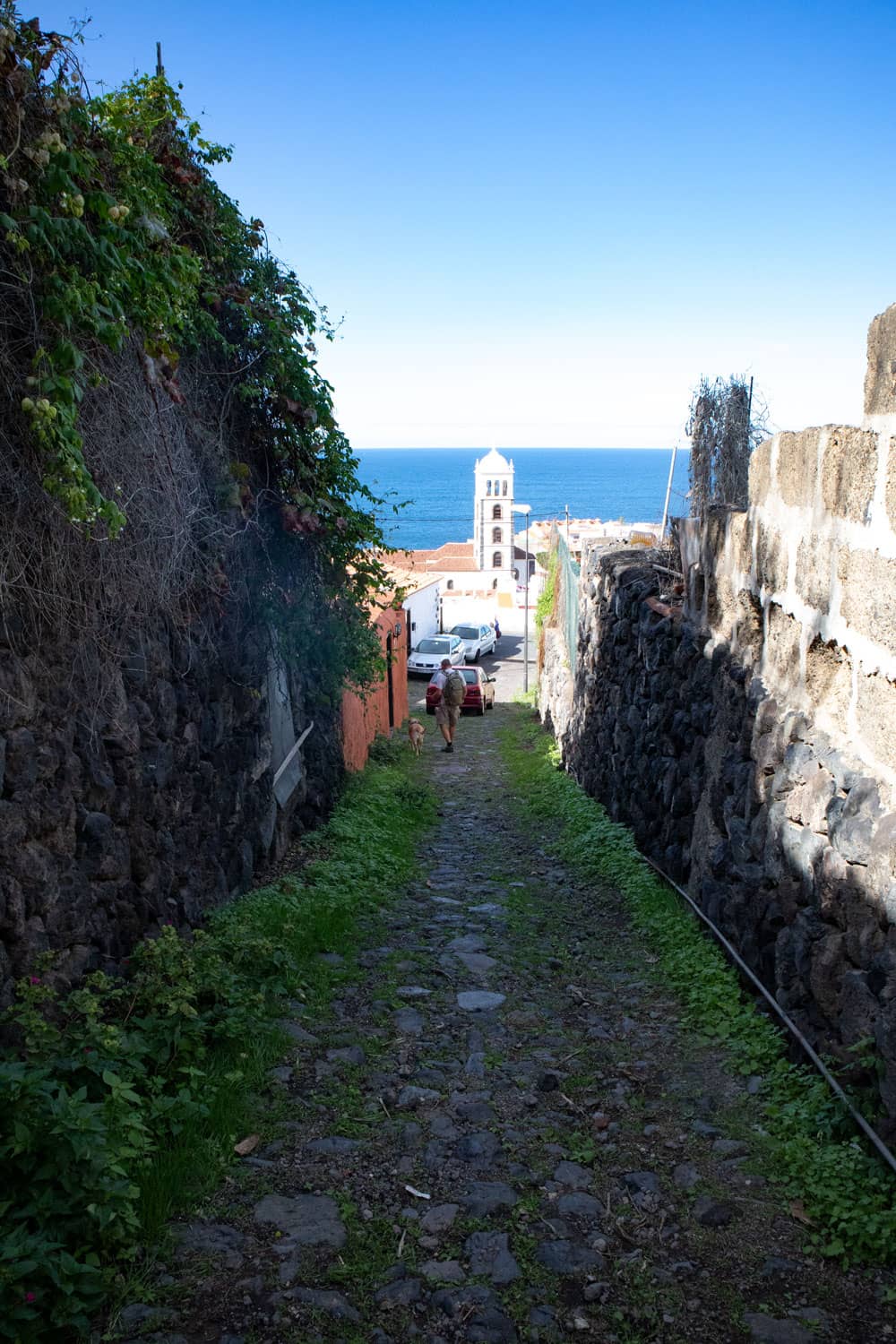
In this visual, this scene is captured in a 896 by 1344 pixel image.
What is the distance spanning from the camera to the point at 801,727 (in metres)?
4.71

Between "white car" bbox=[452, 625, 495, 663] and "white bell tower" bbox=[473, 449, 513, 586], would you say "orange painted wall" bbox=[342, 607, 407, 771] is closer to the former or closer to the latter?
"white car" bbox=[452, 625, 495, 663]

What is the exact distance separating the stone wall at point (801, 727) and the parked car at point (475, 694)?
1369 centimetres

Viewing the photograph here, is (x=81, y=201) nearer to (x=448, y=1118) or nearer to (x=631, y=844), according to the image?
(x=448, y=1118)

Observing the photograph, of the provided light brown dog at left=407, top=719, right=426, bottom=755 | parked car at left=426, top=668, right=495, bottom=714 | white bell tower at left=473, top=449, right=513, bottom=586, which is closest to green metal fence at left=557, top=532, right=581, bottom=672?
light brown dog at left=407, top=719, right=426, bottom=755

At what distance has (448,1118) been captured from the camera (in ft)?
13.5

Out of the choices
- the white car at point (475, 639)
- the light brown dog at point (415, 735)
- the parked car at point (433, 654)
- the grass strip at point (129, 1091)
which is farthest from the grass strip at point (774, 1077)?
the white car at point (475, 639)

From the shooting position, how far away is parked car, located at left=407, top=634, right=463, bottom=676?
3203cm

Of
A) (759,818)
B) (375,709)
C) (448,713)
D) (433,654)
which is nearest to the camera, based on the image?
(759,818)

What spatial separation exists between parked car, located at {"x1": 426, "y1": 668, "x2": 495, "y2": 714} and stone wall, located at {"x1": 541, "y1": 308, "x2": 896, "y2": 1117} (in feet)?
44.9

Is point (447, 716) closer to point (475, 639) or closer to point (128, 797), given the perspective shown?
point (128, 797)

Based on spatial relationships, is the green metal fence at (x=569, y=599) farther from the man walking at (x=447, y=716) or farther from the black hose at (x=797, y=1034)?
the black hose at (x=797, y=1034)

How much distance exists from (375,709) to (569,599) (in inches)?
144

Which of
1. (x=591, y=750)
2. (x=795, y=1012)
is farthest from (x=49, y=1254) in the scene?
(x=591, y=750)

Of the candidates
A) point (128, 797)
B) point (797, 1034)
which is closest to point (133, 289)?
point (128, 797)
